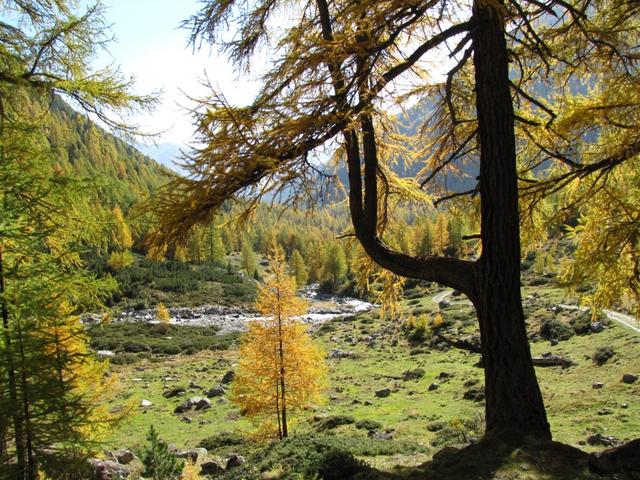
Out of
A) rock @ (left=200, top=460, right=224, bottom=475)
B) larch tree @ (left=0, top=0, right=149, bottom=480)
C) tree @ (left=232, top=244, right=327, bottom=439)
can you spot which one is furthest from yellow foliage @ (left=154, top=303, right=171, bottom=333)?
larch tree @ (left=0, top=0, right=149, bottom=480)

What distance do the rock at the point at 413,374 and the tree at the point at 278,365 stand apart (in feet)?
35.9

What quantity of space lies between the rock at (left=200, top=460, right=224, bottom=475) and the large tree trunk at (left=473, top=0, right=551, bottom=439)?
37.8 ft

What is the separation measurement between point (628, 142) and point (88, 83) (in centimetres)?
666

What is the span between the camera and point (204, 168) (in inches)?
155

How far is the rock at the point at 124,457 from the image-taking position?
14.8 m

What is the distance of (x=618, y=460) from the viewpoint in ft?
11.9

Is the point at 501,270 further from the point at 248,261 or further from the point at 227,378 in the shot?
the point at 248,261

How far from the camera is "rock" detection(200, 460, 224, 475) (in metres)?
13.4

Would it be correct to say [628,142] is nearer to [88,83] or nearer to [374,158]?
[374,158]

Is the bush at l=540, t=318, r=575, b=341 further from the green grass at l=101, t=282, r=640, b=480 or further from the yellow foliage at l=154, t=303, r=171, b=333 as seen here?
the yellow foliage at l=154, t=303, r=171, b=333

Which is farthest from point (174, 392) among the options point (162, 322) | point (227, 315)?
point (227, 315)

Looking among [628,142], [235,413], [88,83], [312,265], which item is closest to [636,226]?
[628,142]

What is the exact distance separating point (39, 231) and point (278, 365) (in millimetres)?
10566

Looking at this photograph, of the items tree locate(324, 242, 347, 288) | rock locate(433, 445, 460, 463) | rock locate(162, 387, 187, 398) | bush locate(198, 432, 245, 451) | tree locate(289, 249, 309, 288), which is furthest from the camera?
tree locate(289, 249, 309, 288)
